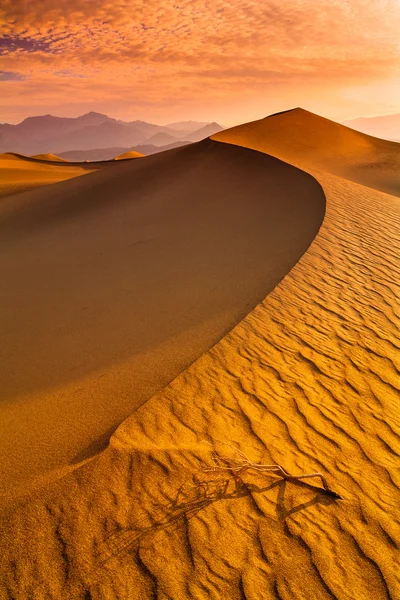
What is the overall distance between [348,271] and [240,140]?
13985mm

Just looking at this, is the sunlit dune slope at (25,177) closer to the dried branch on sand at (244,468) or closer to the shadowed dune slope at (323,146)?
the shadowed dune slope at (323,146)

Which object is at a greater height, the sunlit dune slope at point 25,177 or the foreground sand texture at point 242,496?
the sunlit dune slope at point 25,177

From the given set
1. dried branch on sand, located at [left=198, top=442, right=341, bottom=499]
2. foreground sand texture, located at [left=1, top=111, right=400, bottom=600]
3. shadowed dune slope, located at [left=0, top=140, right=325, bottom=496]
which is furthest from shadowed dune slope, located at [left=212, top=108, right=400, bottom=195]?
dried branch on sand, located at [left=198, top=442, right=341, bottom=499]

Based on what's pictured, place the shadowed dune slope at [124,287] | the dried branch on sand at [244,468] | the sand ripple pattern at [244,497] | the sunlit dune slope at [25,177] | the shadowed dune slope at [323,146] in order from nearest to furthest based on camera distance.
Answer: the sand ripple pattern at [244,497], the dried branch on sand at [244,468], the shadowed dune slope at [124,287], the shadowed dune slope at [323,146], the sunlit dune slope at [25,177]

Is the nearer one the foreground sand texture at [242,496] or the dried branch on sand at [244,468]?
the foreground sand texture at [242,496]

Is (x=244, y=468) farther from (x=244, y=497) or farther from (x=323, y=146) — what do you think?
(x=323, y=146)

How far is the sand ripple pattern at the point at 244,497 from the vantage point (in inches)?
87.0

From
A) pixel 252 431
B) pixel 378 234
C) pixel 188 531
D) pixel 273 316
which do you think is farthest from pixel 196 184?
pixel 188 531

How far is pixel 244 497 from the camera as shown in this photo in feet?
8.82

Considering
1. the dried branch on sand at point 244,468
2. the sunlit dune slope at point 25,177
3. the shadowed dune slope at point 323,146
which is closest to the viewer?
the dried branch on sand at point 244,468

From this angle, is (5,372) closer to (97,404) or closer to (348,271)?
(97,404)

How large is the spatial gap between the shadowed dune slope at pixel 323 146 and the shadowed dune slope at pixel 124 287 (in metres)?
4.98

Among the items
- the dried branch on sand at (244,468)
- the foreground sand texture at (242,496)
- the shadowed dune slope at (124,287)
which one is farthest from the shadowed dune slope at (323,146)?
the dried branch on sand at (244,468)

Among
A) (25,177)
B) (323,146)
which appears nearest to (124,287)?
(323,146)
